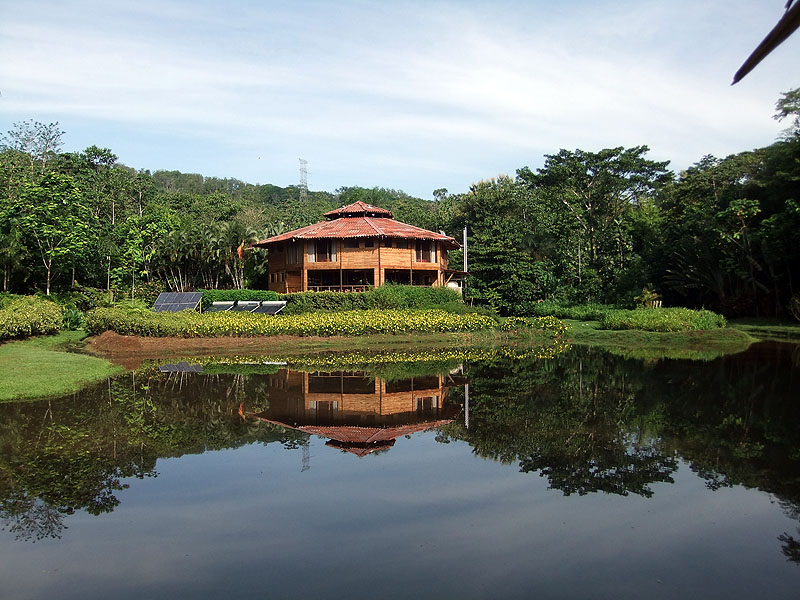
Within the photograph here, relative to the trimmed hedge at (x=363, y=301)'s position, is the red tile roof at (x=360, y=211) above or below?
above

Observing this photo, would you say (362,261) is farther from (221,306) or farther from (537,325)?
(537,325)

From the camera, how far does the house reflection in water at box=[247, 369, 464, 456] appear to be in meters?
11.9

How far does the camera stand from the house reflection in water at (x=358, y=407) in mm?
11922

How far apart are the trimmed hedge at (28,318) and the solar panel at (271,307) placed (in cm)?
901

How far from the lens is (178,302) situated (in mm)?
32594

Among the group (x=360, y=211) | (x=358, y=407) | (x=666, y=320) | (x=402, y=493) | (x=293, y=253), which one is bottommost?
(x=402, y=493)

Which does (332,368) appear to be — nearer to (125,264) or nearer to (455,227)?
(125,264)

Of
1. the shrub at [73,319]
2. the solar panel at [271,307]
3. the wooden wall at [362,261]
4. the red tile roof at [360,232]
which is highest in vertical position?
the red tile roof at [360,232]

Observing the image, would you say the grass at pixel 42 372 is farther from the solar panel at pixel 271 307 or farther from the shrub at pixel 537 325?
the shrub at pixel 537 325

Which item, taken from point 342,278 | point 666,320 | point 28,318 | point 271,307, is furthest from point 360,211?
point 28,318

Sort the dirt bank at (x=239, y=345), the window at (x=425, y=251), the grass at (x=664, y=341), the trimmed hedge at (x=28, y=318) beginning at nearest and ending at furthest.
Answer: the trimmed hedge at (x=28, y=318) → the dirt bank at (x=239, y=345) → the grass at (x=664, y=341) → the window at (x=425, y=251)

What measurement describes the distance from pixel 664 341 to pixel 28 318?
88.2 feet

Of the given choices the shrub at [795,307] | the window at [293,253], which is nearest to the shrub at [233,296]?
the window at [293,253]

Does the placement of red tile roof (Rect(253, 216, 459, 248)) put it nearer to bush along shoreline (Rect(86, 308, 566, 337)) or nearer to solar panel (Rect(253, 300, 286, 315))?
solar panel (Rect(253, 300, 286, 315))
